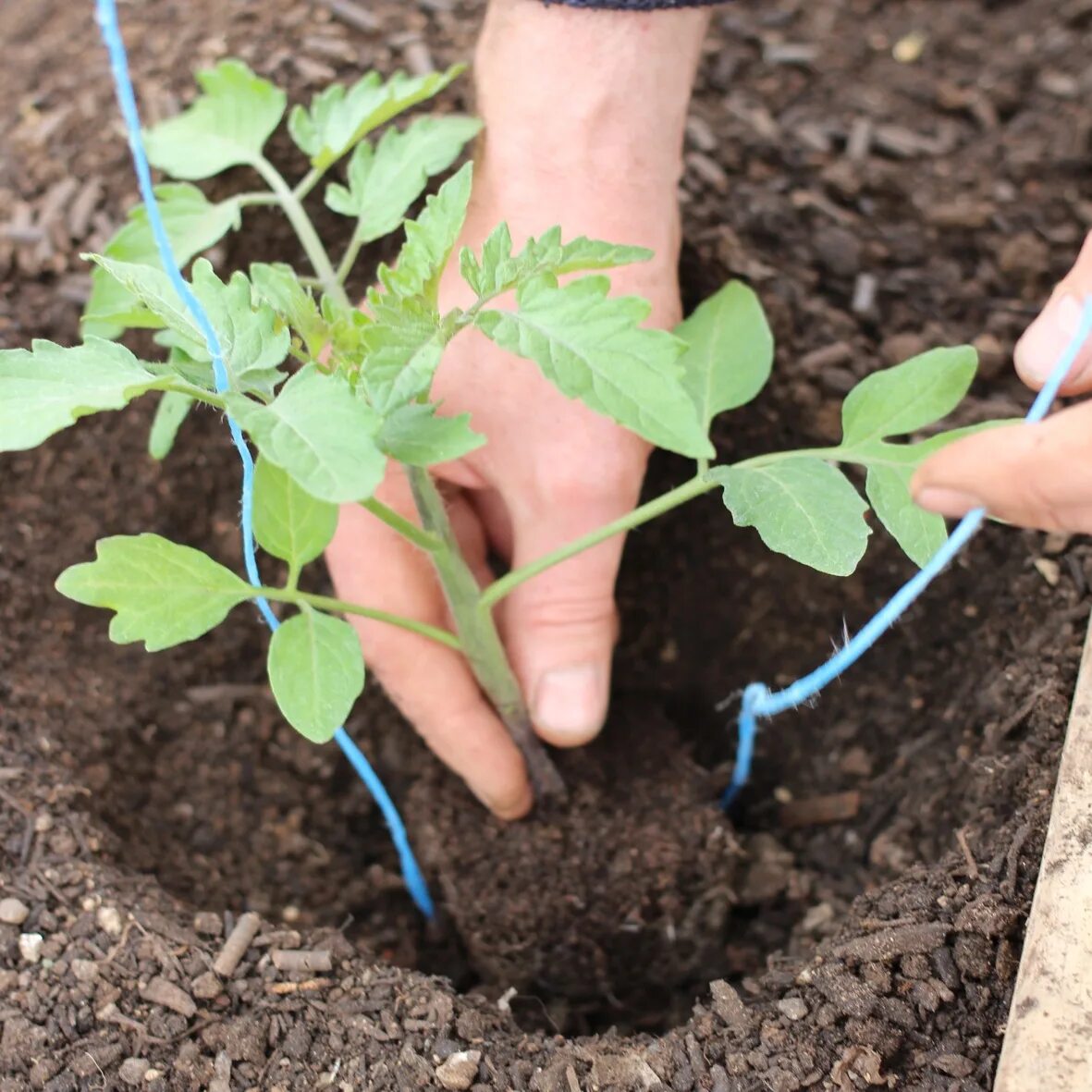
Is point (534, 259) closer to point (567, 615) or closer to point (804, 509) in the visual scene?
point (804, 509)

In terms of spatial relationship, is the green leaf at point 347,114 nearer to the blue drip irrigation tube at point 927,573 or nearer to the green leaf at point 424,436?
the green leaf at point 424,436

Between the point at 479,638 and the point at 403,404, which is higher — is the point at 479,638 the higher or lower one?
the lower one

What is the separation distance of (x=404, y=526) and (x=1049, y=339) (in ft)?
1.97

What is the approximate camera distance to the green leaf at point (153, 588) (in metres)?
1.00

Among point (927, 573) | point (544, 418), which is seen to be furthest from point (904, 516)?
point (544, 418)

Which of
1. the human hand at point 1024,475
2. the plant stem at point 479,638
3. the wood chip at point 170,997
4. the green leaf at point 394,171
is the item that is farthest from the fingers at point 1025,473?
the wood chip at point 170,997

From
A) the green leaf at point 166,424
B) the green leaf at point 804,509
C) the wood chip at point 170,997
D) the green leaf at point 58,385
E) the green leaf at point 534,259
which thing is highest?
the green leaf at point 534,259

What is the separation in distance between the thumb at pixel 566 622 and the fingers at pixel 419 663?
0.22 feet

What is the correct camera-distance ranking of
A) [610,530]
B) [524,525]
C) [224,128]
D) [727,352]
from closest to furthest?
[610,530], [727,352], [524,525], [224,128]

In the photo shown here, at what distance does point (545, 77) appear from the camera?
4.43ft

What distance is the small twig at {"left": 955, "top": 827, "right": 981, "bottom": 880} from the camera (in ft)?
3.70

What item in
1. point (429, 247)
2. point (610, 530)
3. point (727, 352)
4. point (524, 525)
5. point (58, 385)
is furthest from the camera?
point (524, 525)

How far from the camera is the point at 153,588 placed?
103 cm

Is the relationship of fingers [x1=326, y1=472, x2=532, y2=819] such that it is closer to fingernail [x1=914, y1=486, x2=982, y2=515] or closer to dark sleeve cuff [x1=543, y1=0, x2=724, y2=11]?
dark sleeve cuff [x1=543, y1=0, x2=724, y2=11]
